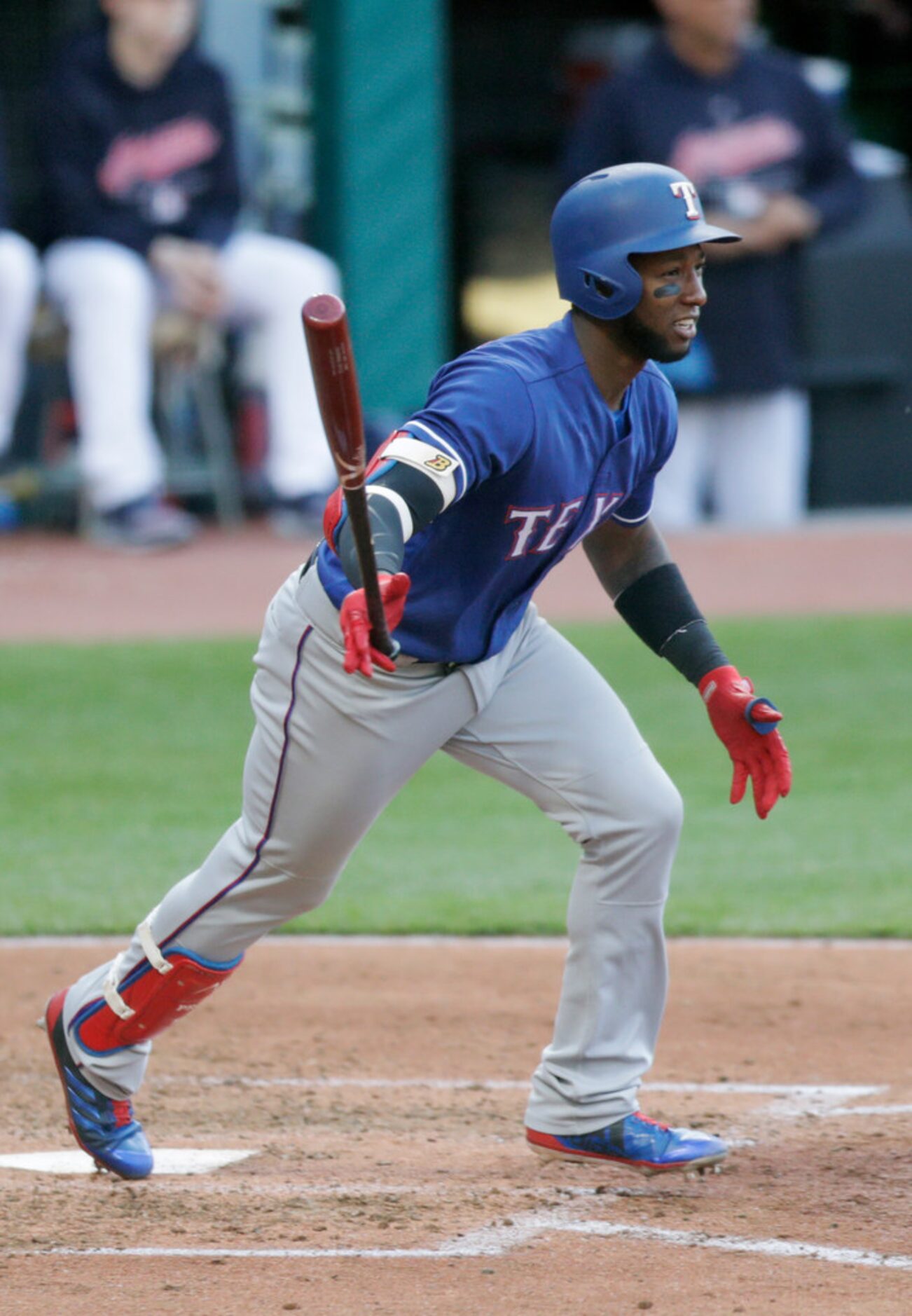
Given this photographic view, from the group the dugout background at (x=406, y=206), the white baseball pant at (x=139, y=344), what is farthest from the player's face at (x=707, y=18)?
the white baseball pant at (x=139, y=344)

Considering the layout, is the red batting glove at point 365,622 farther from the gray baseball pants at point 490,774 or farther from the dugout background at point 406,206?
the dugout background at point 406,206

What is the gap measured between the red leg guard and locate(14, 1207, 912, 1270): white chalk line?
46 cm

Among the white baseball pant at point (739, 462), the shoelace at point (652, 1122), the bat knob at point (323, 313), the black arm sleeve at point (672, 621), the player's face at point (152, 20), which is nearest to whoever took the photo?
the bat knob at point (323, 313)

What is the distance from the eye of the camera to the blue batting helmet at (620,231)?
3.69 m

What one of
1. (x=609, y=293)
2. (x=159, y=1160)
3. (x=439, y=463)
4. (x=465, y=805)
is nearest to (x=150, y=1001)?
(x=159, y=1160)

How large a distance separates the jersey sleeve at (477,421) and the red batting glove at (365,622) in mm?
257

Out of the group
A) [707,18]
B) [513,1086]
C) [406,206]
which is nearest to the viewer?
[513,1086]

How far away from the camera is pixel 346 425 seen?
10.4 ft

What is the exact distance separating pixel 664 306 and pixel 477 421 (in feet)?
1.51

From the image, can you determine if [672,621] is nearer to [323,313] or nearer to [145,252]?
[323,313]

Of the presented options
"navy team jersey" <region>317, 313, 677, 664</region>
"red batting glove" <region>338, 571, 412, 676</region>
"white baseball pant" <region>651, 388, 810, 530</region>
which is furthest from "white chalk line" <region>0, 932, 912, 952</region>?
"white baseball pant" <region>651, 388, 810, 530</region>

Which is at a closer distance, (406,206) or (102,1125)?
(102,1125)

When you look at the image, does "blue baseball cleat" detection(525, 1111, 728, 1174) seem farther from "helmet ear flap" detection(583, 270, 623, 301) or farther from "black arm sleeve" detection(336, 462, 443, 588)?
Result: "helmet ear flap" detection(583, 270, 623, 301)

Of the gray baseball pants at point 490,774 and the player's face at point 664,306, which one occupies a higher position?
the player's face at point 664,306
